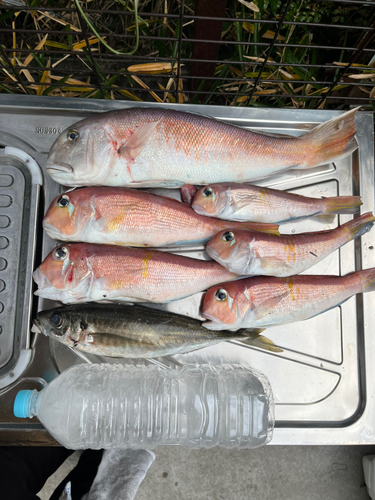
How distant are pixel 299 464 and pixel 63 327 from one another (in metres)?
1.62

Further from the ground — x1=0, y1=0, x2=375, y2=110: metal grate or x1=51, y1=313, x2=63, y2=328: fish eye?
x1=0, y1=0, x2=375, y2=110: metal grate

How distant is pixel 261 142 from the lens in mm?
1480

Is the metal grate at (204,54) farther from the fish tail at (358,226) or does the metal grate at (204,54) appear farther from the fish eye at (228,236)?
the fish eye at (228,236)

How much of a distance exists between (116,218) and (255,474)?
1.71 metres

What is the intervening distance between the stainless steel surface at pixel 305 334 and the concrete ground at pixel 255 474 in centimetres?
54

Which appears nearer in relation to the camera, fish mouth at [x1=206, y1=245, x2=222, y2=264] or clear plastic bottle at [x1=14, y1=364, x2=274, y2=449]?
fish mouth at [x1=206, y1=245, x2=222, y2=264]

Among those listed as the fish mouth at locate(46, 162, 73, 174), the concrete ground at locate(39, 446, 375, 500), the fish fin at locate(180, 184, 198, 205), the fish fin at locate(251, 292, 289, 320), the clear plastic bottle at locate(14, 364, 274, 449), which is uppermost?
the fish mouth at locate(46, 162, 73, 174)

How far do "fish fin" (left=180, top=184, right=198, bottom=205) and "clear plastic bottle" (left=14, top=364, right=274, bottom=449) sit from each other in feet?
2.48

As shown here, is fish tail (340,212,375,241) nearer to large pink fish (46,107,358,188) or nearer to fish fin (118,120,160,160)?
large pink fish (46,107,358,188)

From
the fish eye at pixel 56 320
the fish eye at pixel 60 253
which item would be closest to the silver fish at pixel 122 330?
the fish eye at pixel 56 320

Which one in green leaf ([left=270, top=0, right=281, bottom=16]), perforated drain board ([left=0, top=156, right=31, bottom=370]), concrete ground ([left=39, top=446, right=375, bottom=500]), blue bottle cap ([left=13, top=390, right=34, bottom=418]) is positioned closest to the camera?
blue bottle cap ([left=13, top=390, right=34, bottom=418])

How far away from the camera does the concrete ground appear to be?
2010 mm

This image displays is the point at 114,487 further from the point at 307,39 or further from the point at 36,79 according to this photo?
the point at 307,39

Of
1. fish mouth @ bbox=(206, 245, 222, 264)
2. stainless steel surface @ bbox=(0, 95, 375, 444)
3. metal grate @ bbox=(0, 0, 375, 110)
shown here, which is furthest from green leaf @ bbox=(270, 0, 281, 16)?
fish mouth @ bbox=(206, 245, 222, 264)
